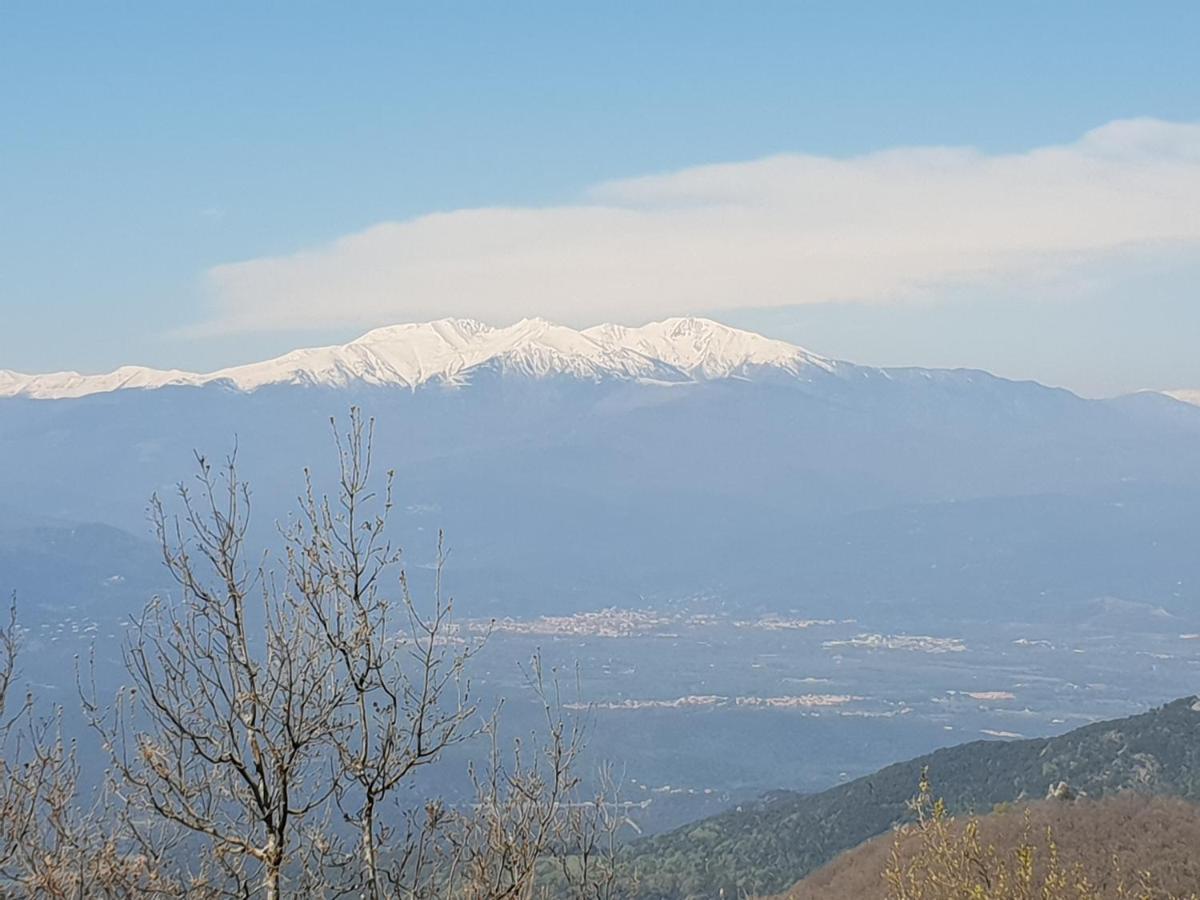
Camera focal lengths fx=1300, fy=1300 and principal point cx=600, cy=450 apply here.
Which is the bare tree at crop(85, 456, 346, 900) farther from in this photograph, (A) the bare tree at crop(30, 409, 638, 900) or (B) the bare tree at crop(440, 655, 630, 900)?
(B) the bare tree at crop(440, 655, 630, 900)

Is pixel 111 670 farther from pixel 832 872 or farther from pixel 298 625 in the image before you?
pixel 298 625

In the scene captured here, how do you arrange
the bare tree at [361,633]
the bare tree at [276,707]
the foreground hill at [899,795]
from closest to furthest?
the bare tree at [276,707] < the bare tree at [361,633] < the foreground hill at [899,795]

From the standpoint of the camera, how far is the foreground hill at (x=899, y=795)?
45.3m

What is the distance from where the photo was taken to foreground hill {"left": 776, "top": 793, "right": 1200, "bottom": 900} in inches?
1049

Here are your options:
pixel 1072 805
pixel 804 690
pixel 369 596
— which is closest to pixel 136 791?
pixel 369 596

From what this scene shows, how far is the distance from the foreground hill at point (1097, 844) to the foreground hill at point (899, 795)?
9.43 meters

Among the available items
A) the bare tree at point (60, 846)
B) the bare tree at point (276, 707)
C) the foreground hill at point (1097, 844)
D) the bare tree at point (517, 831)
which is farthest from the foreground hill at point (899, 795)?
the bare tree at point (276, 707)

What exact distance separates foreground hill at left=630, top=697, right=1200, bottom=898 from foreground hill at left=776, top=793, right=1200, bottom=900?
30.9 feet

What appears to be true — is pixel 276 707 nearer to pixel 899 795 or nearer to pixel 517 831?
pixel 517 831

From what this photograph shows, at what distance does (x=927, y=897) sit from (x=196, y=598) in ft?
22.5

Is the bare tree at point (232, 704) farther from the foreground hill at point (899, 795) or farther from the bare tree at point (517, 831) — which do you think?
the foreground hill at point (899, 795)

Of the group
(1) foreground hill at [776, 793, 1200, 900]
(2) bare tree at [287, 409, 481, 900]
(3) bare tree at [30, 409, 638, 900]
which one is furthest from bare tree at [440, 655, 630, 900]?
(1) foreground hill at [776, 793, 1200, 900]

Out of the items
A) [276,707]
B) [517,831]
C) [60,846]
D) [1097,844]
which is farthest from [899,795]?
[276,707]

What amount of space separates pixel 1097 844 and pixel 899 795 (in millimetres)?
24695
